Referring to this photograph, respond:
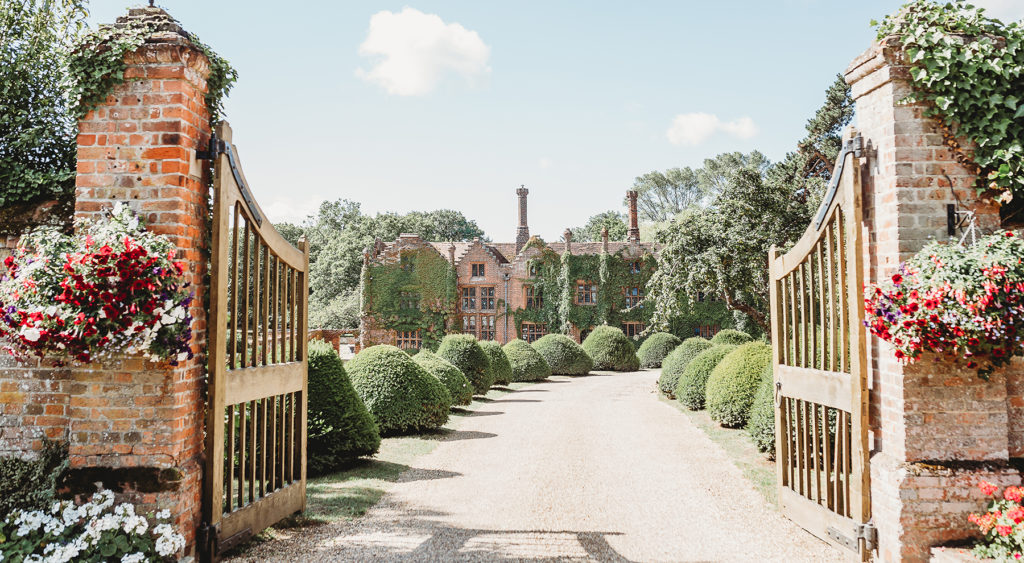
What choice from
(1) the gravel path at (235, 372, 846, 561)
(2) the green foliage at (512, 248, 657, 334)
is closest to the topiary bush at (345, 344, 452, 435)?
(1) the gravel path at (235, 372, 846, 561)

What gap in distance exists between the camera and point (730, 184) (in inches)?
560

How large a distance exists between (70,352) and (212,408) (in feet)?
3.14

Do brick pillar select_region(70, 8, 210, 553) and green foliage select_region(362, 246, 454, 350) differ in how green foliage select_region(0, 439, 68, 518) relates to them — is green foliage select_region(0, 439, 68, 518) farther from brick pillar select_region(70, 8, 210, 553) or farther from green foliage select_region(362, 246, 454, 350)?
green foliage select_region(362, 246, 454, 350)

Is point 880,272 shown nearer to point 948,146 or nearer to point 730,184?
point 948,146

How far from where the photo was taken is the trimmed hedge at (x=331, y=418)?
295 inches

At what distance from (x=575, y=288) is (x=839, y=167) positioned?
3013 cm

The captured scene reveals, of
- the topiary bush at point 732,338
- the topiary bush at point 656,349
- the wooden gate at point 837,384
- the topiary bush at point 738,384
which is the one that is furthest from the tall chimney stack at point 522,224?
the wooden gate at point 837,384

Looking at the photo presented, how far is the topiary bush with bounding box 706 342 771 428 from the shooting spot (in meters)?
10.5

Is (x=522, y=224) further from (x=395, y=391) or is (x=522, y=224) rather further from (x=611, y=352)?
(x=395, y=391)

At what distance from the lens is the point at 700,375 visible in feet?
45.4

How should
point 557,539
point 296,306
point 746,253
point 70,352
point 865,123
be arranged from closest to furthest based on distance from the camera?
point 70,352 → point 865,123 → point 557,539 → point 296,306 → point 746,253

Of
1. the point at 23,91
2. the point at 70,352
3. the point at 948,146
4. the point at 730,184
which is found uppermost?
the point at 730,184

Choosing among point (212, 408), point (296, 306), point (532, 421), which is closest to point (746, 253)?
point (532, 421)

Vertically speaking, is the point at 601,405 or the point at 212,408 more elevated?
the point at 212,408
